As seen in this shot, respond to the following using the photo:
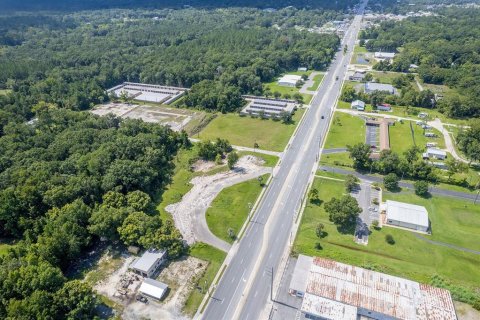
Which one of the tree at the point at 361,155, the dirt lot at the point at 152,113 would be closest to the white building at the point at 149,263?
the tree at the point at 361,155

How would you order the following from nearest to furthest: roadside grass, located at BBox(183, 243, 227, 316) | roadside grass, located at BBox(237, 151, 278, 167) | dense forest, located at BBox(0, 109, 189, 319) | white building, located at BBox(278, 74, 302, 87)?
dense forest, located at BBox(0, 109, 189, 319) → roadside grass, located at BBox(183, 243, 227, 316) → roadside grass, located at BBox(237, 151, 278, 167) → white building, located at BBox(278, 74, 302, 87)

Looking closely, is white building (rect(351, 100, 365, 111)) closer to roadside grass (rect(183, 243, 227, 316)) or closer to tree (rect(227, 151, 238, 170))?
tree (rect(227, 151, 238, 170))

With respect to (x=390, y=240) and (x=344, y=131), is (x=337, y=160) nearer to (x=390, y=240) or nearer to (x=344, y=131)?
(x=344, y=131)

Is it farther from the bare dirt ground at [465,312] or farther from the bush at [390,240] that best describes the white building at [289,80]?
the bare dirt ground at [465,312]

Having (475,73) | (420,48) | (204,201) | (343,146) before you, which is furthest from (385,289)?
(420,48)

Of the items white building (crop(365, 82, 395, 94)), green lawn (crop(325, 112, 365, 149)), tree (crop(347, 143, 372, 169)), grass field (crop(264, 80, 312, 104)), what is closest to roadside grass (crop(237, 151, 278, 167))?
green lawn (crop(325, 112, 365, 149))

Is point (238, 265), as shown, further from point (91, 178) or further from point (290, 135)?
point (290, 135)

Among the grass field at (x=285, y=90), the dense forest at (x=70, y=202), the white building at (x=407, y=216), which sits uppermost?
the dense forest at (x=70, y=202)
